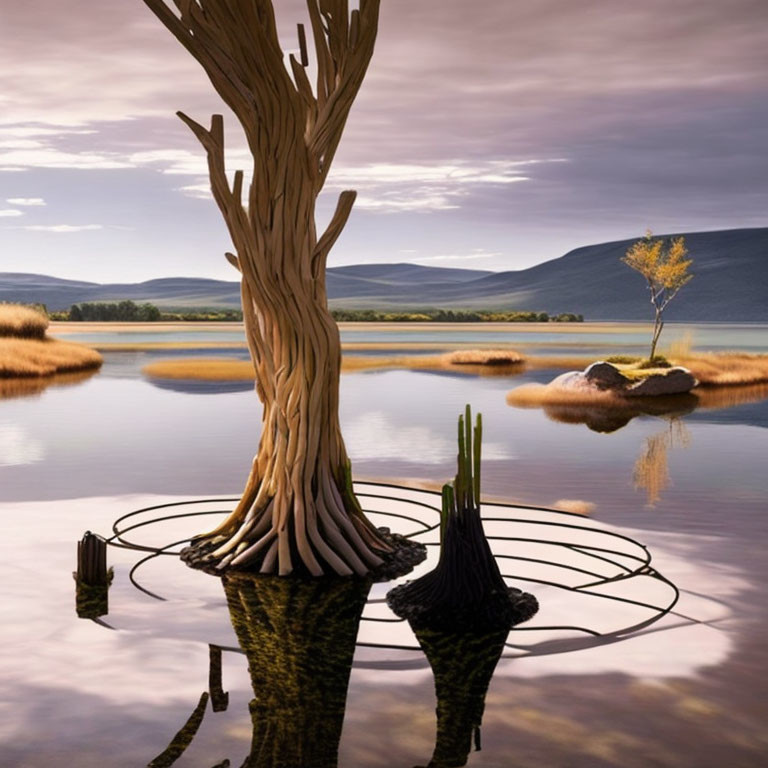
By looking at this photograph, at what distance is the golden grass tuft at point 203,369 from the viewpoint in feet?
58.1

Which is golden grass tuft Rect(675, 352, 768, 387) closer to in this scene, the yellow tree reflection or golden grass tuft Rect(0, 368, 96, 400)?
the yellow tree reflection

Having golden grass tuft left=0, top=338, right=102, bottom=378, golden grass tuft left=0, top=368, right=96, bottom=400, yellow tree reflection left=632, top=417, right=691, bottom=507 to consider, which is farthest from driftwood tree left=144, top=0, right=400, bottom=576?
golden grass tuft left=0, top=338, right=102, bottom=378

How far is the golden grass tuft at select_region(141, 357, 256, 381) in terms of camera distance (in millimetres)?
17719

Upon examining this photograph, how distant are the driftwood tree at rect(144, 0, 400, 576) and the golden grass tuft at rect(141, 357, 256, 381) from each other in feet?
38.3

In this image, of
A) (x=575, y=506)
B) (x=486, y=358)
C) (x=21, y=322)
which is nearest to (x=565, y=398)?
(x=486, y=358)

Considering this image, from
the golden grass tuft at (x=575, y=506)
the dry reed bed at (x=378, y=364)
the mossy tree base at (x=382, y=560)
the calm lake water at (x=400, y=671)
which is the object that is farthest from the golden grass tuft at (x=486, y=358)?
the mossy tree base at (x=382, y=560)

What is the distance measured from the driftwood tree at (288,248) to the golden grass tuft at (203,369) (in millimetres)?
11688

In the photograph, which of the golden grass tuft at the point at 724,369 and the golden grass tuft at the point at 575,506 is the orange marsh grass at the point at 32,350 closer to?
the golden grass tuft at the point at 724,369

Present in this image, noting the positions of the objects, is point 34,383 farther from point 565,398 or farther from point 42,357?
point 565,398

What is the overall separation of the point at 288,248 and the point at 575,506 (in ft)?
9.43

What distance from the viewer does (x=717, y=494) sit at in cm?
727

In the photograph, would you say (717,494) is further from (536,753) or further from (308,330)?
(536,753)

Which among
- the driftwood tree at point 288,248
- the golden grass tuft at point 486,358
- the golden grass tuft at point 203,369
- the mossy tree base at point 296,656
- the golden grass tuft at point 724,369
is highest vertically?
the driftwood tree at point 288,248

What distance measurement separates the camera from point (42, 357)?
1658 centimetres
